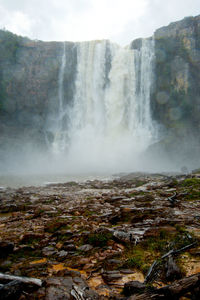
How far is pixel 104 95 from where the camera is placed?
4575 centimetres

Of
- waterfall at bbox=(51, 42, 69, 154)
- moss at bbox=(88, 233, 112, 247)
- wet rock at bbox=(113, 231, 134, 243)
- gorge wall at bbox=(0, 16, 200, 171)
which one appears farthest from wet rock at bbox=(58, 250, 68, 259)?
waterfall at bbox=(51, 42, 69, 154)

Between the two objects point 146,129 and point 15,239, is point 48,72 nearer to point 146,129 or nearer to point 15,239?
point 146,129

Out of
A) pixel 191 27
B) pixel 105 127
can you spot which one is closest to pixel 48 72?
pixel 105 127

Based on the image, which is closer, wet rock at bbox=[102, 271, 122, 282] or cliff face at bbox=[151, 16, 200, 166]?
wet rock at bbox=[102, 271, 122, 282]

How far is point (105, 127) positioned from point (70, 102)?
9.66 m

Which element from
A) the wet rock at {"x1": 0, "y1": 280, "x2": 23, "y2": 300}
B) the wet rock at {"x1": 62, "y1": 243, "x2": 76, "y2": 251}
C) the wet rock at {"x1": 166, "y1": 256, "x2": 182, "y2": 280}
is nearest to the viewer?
the wet rock at {"x1": 0, "y1": 280, "x2": 23, "y2": 300}

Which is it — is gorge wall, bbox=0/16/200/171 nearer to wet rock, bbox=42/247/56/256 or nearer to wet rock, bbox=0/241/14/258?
wet rock, bbox=42/247/56/256

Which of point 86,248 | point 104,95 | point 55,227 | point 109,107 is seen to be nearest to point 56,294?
point 86,248

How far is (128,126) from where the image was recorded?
4484 centimetres

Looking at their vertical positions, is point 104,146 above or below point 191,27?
below

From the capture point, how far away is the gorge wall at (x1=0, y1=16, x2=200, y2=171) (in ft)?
141

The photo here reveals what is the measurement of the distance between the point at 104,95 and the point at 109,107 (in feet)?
9.30

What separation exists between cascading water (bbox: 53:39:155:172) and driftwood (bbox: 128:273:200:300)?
3999 cm

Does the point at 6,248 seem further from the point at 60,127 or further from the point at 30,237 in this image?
the point at 60,127
